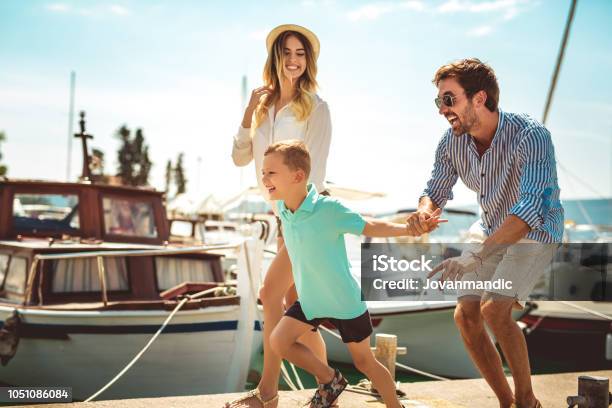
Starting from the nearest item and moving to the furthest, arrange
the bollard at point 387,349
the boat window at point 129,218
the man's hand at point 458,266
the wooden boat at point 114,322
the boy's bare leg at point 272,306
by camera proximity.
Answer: the man's hand at point 458,266, the boy's bare leg at point 272,306, the bollard at point 387,349, the wooden boat at point 114,322, the boat window at point 129,218

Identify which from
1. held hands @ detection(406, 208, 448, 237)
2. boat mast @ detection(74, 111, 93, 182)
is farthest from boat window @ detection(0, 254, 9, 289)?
held hands @ detection(406, 208, 448, 237)

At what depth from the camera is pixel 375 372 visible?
3203 millimetres

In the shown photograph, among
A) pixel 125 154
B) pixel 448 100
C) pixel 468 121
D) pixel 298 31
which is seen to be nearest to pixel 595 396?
pixel 468 121

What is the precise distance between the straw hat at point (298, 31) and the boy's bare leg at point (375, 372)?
1.77 meters

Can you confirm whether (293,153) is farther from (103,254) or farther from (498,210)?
(103,254)

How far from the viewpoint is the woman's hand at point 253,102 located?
155 inches

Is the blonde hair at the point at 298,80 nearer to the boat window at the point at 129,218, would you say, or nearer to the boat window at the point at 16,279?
the boat window at the point at 16,279

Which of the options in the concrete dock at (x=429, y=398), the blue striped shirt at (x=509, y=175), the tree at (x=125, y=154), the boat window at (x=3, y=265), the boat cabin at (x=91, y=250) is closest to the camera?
the blue striped shirt at (x=509, y=175)

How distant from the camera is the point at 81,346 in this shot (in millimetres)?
7617

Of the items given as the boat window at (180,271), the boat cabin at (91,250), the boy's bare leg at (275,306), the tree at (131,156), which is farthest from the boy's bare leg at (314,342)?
the tree at (131,156)

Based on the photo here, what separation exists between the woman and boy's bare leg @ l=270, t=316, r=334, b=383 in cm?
32

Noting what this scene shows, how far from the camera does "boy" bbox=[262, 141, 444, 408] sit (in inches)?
125

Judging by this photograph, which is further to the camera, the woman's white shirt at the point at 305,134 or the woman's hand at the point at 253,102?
the woman's hand at the point at 253,102

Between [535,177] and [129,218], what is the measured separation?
7378 mm
